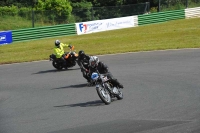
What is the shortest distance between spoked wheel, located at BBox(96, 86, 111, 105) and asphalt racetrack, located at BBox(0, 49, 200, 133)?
6.3 inches

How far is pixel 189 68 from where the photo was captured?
18.5 m

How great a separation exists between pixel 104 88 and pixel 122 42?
65.1 ft

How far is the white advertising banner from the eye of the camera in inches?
1564

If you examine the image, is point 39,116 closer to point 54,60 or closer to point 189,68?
point 189,68

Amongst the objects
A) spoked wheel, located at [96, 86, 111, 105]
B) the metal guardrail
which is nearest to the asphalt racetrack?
spoked wheel, located at [96, 86, 111, 105]

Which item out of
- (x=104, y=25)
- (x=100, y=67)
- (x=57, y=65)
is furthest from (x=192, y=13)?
(x=100, y=67)

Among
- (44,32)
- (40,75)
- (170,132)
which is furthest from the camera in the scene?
(44,32)

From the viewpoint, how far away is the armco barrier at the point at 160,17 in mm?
43000

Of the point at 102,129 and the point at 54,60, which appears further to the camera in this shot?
the point at 54,60

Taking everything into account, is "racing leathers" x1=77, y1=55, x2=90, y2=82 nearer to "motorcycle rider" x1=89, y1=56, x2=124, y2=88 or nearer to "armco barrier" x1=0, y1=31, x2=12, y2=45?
"motorcycle rider" x1=89, y1=56, x2=124, y2=88

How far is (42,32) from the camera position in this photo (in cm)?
3838

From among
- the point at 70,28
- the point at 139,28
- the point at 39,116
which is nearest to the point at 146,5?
the point at 139,28

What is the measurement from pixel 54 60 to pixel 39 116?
1012 cm

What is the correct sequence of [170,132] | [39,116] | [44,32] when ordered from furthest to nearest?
[44,32]
[39,116]
[170,132]
